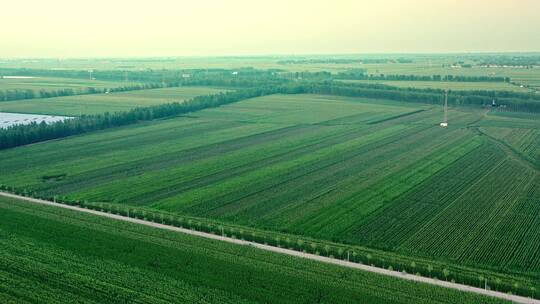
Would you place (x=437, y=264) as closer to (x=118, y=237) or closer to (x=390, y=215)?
(x=390, y=215)

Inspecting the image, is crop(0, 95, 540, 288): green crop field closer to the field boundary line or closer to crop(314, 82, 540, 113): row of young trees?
the field boundary line

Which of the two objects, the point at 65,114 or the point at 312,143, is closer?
the point at 312,143

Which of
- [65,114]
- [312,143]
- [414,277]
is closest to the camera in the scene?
[414,277]

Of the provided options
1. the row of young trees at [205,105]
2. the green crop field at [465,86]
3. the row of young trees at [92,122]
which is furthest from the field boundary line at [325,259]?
the green crop field at [465,86]

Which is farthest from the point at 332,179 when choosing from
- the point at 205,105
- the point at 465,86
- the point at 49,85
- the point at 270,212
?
the point at 49,85

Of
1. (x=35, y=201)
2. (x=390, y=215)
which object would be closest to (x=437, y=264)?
(x=390, y=215)

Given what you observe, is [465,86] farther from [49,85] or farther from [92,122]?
[49,85]

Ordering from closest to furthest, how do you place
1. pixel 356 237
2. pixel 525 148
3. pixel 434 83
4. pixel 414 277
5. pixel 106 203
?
pixel 414 277 → pixel 356 237 → pixel 106 203 → pixel 525 148 → pixel 434 83
